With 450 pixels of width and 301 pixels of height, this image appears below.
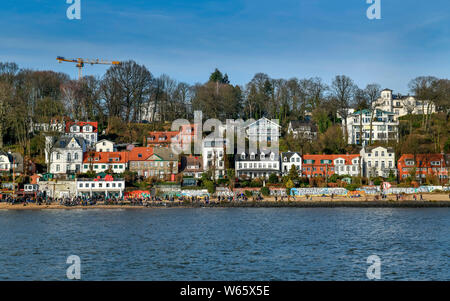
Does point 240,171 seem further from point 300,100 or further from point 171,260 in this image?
point 171,260

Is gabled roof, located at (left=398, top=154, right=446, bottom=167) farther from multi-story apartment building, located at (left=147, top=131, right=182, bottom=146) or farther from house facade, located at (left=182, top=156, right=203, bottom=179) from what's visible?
multi-story apartment building, located at (left=147, top=131, right=182, bottom=146)

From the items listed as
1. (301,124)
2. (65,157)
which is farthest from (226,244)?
(301,124)

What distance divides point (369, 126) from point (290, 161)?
2269 cm

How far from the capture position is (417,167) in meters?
70.9

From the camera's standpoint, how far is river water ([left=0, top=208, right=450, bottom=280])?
2770 cm

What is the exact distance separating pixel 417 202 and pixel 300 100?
38095 millimetres

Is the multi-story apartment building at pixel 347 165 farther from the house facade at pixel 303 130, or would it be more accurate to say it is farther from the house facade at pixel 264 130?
the house facade at pixel 264 130

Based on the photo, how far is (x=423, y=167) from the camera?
70.8m

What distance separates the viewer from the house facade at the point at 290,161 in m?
72.8

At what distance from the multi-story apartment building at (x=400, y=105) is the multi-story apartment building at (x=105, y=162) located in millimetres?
47496

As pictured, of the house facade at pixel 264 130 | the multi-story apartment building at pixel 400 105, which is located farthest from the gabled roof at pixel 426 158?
the house facade at pixel 264 130

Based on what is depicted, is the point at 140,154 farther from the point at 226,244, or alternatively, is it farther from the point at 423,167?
Result: the point at 423,167
